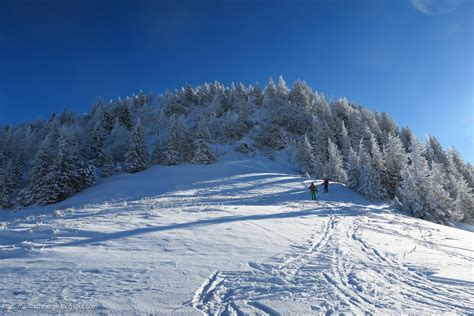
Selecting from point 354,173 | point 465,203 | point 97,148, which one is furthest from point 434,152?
point 97,148

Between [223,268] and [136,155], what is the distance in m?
40.6

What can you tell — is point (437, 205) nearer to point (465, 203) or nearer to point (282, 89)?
point (465, 203)

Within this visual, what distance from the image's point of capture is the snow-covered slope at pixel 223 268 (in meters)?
4.77

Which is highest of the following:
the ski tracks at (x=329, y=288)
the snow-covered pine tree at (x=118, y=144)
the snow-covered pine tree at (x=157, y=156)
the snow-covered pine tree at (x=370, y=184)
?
the snow-covered pine tree at (x=118, y=144)

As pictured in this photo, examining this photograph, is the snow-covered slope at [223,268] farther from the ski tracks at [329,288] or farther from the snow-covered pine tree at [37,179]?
the snow-covered pine tree at [37,179]

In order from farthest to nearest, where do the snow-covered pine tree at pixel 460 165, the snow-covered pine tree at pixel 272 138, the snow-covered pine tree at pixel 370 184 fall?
the snow-covered pine tree at pixel 272 138 → the snow-covered pine tree at pixel 460 165 → the snow-covered pine tree at pixel 370 184

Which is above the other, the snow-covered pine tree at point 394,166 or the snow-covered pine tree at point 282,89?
the snow-covered pine tree at point 282,89

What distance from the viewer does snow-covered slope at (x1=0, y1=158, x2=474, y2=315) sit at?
4.77 m

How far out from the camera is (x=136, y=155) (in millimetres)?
43000

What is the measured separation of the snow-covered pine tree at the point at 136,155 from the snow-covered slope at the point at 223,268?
3141 cm

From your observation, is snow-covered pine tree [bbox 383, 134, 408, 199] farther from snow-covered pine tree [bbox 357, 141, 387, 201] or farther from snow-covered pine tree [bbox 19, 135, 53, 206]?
snow-covered pine tree [bbox 19, 135, 53, 206]

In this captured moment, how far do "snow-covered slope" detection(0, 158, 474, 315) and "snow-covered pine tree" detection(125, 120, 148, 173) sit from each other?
103ft

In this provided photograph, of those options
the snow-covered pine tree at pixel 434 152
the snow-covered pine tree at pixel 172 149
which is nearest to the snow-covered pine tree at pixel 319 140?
the snow-covered pine tree at pixel 434 152

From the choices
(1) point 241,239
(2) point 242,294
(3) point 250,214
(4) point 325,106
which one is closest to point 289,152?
(4) point 325,106
